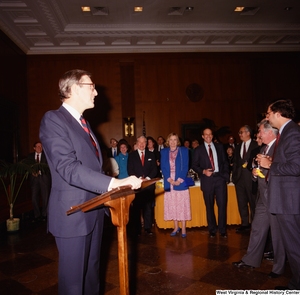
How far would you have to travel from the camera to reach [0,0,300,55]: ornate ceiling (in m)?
7.70

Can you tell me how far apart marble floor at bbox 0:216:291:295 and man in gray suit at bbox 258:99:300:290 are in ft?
1.92

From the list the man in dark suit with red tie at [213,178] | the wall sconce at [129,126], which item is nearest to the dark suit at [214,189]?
the man in dark suit with red tie at [213,178]

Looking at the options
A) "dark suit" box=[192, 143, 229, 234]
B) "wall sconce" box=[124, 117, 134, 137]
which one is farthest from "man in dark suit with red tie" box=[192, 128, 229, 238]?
"wall sconce" box=[124, 117, 134, 137]

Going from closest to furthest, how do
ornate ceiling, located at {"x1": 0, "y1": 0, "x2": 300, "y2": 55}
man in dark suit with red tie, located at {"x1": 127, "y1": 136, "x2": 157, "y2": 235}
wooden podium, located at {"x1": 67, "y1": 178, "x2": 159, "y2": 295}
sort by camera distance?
1. wooden podium, located at {"x1": 67, "y1": 178, "x2": 159, "y2": 295}
2. man in dark suit with red tie, located at {"x1": 127, "y1": 136, "x2": 157, "y2": 235}
3. ornate ceiling, located at {"x1": 0, "y1": 0, "x2": 300, "y2": 55}

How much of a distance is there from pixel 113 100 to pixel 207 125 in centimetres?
353

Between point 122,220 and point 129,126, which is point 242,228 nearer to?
point 122,220

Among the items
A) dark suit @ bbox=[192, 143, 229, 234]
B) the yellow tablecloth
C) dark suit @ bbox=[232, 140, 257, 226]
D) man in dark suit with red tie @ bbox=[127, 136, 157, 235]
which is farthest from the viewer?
the yellow tablecloth

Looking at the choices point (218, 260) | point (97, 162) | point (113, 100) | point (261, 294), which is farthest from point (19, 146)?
point (261, 294)

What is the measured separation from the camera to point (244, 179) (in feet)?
16.0

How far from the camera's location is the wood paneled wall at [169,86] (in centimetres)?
1010

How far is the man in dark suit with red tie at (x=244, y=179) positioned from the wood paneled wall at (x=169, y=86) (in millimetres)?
5559

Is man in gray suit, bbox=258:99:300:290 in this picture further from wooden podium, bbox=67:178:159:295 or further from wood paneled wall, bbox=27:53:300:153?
wood paneled wall, bbox=27:53:300:153

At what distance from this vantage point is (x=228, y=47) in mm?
10555

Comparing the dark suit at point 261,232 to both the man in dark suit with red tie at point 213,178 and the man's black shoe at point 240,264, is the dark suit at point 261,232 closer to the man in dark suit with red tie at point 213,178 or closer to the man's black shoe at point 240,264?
the man's black shoe at point 240,264
